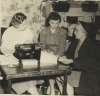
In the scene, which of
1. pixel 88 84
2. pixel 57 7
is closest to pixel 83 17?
pixel 57 7

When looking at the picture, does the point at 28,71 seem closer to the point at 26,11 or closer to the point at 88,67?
the point at 88,67

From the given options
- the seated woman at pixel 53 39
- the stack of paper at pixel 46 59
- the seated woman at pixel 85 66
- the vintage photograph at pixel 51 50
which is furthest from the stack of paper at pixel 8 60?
the seated woman at pixel 53 39

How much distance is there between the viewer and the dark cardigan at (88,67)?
1.17m

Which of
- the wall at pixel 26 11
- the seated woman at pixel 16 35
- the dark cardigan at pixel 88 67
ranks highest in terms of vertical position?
the wall at pixel 26 11

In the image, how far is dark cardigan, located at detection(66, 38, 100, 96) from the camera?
1.17m

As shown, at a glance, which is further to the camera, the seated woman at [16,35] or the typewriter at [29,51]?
the seated woman at [16,35]

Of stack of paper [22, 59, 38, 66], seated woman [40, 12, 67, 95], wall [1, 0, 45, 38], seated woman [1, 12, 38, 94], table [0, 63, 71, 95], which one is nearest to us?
table [0, 63, 71, 95]

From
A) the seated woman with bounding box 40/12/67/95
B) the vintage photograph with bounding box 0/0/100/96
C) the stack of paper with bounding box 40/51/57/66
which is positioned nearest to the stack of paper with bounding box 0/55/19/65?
the vintage photograph with bounding box 0/0/100/96

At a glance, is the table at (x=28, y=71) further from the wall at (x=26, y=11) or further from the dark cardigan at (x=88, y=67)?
the wall at (x=26, y=11)

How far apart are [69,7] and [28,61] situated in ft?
3.21

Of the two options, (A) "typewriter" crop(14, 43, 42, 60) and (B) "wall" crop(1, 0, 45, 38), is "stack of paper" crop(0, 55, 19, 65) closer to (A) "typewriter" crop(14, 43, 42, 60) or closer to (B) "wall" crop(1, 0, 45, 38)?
(A) "typewriter" crop(14, 43, 42, 60)

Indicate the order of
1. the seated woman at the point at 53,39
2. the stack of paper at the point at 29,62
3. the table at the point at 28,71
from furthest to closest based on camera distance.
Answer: the seated woman at the point at 53,39 < the stack of paper at the point at 29,62 < the table at the point at 28,71

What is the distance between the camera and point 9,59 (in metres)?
1.24

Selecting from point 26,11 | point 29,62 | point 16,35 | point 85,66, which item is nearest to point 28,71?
point 29,62
